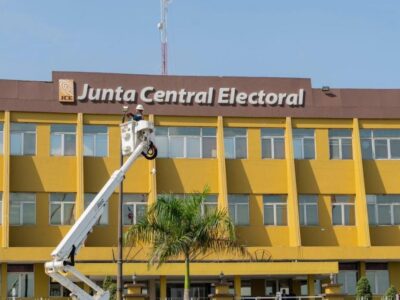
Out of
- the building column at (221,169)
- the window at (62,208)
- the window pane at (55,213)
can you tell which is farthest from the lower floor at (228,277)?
the building column at (221,169)

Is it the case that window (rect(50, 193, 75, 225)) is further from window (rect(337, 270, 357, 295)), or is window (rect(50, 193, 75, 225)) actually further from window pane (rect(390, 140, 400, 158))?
window pane (rect(390, 140, 400, 158))

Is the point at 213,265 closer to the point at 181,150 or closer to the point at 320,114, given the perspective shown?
the point at 181,150

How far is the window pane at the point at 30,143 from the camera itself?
42531 mm

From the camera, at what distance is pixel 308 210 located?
44.5 meters

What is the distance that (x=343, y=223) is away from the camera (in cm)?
4472

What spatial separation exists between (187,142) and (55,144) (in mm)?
6433

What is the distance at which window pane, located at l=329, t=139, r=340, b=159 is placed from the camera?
4531cm

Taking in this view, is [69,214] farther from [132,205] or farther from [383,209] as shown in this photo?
[383,209]

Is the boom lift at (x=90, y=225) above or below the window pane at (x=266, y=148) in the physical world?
below

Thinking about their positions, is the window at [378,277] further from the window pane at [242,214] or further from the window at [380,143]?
the window pane at [242,214]

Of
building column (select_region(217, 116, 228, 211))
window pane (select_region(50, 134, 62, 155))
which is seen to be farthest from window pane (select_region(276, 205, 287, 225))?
window pane (select_region(50, 134, 62, 155))

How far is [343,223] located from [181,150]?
8.92 m

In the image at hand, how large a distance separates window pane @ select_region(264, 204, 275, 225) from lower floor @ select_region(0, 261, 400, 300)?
2.73 meters

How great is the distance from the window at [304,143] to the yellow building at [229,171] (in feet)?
0.18
